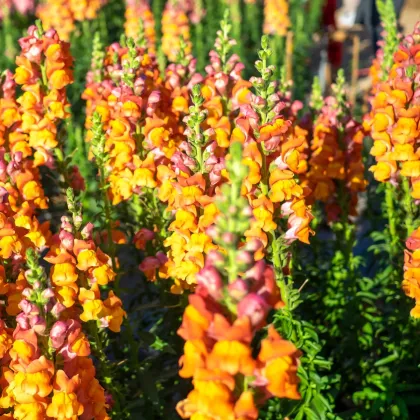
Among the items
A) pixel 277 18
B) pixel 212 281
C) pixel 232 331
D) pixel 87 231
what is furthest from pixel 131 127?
pixel 277 18

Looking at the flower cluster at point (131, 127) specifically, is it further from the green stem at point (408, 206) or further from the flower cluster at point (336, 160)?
the green stem at point (408, 206)

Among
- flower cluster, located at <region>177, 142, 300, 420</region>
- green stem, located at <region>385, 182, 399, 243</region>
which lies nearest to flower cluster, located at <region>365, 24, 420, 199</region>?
green stem, located at <region>385, 182, 399, 243</region>

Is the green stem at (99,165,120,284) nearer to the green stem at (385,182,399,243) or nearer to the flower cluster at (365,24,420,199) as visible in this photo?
the flower cluster at (365,24,420,199)

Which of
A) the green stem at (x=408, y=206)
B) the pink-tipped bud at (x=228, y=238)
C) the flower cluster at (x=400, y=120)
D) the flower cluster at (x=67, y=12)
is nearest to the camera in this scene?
the pink-tipped bud at (x=228, y=238)

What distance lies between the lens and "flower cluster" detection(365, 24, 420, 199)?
3.32 meters

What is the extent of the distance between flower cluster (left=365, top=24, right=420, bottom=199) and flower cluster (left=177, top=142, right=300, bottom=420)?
5.41 feet

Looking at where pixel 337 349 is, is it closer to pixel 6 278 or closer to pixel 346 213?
pixel 346 213

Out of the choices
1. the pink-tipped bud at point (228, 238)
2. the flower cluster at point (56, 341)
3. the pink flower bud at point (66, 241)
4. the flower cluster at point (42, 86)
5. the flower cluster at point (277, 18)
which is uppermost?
the flower cluster at point (277, 18)

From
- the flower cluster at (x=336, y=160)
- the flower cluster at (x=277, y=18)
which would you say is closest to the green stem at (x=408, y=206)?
the flower cluster at (x=336, y=160)

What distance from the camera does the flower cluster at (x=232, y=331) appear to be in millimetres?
1806

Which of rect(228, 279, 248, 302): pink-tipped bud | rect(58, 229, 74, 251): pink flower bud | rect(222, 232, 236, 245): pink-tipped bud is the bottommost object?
rect(58, 229, 74, 251): pink flower bud

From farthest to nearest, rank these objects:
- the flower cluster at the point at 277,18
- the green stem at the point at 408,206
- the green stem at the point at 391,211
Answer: the flower cluster at the point at 277,18 → the green stem at the point at 391,211 → the green stem at the point at 408,206

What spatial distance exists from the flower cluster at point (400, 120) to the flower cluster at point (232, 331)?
5.41 feet

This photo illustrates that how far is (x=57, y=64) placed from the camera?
359cm
